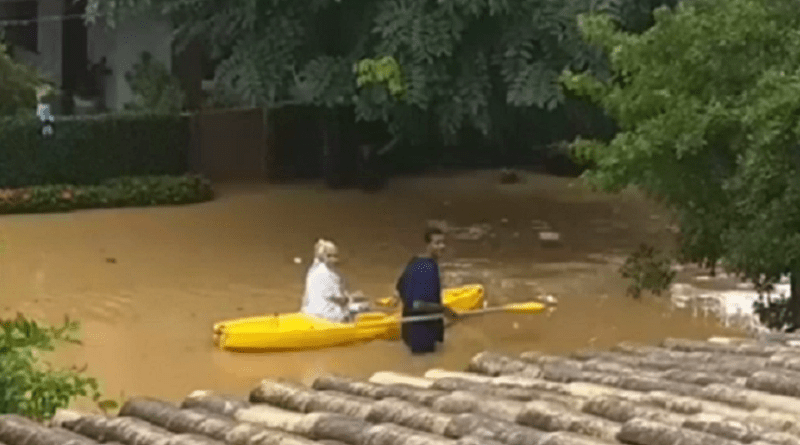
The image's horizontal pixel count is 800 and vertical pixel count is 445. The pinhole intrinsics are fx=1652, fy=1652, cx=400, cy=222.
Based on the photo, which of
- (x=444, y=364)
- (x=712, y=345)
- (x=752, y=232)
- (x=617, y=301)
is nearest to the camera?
(x=712, y=345)

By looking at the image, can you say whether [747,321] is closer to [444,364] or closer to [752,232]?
[444,364]

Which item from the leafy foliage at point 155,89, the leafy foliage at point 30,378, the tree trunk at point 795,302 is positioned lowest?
the tree trunk at point 795,302

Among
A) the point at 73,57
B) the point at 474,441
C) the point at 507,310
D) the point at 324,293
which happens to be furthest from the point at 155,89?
the point at 474,441

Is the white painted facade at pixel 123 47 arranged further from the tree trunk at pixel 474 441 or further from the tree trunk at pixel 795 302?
the tree trunk at pixel 474 441

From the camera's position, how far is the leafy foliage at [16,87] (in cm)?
2778

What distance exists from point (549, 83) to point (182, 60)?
12393 millimetres

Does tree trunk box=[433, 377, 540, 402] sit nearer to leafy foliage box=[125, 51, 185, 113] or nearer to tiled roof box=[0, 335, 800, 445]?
tiled roof box=[0, 335, 800, 445]

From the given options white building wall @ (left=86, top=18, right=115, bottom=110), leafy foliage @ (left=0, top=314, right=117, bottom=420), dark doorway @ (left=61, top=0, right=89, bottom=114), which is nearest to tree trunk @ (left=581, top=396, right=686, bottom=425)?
leafy foliage @ (left=0, top=314, right=117, bottom=420)

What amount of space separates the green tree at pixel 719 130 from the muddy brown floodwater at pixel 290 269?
300cm

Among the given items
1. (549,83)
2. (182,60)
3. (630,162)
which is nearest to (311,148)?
(182,60)

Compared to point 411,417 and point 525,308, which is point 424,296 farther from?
point 411,417

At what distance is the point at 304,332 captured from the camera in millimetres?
15984

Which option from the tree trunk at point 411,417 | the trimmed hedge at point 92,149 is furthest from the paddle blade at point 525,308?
the trimmed hedge at point 92,149

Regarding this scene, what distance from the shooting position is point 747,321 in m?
18.3
